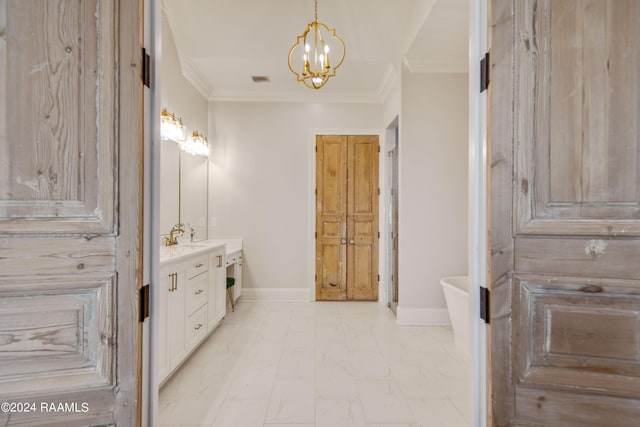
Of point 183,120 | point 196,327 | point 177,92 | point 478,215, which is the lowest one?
point 196,327

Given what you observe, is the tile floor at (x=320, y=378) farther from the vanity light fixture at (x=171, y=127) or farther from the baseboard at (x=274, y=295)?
the vanity light fixture at (x=171, y=127)

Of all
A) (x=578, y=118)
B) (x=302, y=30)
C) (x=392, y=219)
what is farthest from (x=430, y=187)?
(x=578, y=118)

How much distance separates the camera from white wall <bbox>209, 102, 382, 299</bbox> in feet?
15.4

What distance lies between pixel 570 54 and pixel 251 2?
3139 millimetres

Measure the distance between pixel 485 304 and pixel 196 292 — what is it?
95.4 inches

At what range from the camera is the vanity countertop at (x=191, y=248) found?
245 cm

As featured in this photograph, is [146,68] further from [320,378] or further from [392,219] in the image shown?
[392,219]

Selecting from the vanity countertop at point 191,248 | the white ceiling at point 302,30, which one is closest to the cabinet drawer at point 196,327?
the vanity countertop at point 191,248

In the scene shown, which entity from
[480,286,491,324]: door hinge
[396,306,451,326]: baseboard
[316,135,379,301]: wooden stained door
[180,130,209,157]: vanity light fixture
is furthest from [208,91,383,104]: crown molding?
[480,286,491,324]: door hinge

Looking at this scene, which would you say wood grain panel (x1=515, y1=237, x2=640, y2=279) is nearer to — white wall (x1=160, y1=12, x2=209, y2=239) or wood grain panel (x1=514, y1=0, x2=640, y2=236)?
wood grain panel (x1=514, y1=0, x2=640, y2=236)

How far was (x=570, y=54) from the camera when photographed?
36.4 inches

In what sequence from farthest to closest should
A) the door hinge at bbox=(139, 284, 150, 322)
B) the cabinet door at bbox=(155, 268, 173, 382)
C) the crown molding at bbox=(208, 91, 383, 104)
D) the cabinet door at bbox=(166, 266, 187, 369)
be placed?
the crown molding at bbox=(208, 91, 383, 104)
the cabinet door at bbox=(166, 266, 187, 369)
the cabinet door at bbox=(155, 268, 173, 382)
the door hinge at bbox=(139, 284, 150, 322)

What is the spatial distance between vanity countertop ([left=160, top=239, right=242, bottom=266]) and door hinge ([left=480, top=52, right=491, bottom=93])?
2035 millimetres

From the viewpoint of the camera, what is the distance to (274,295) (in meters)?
4.68
